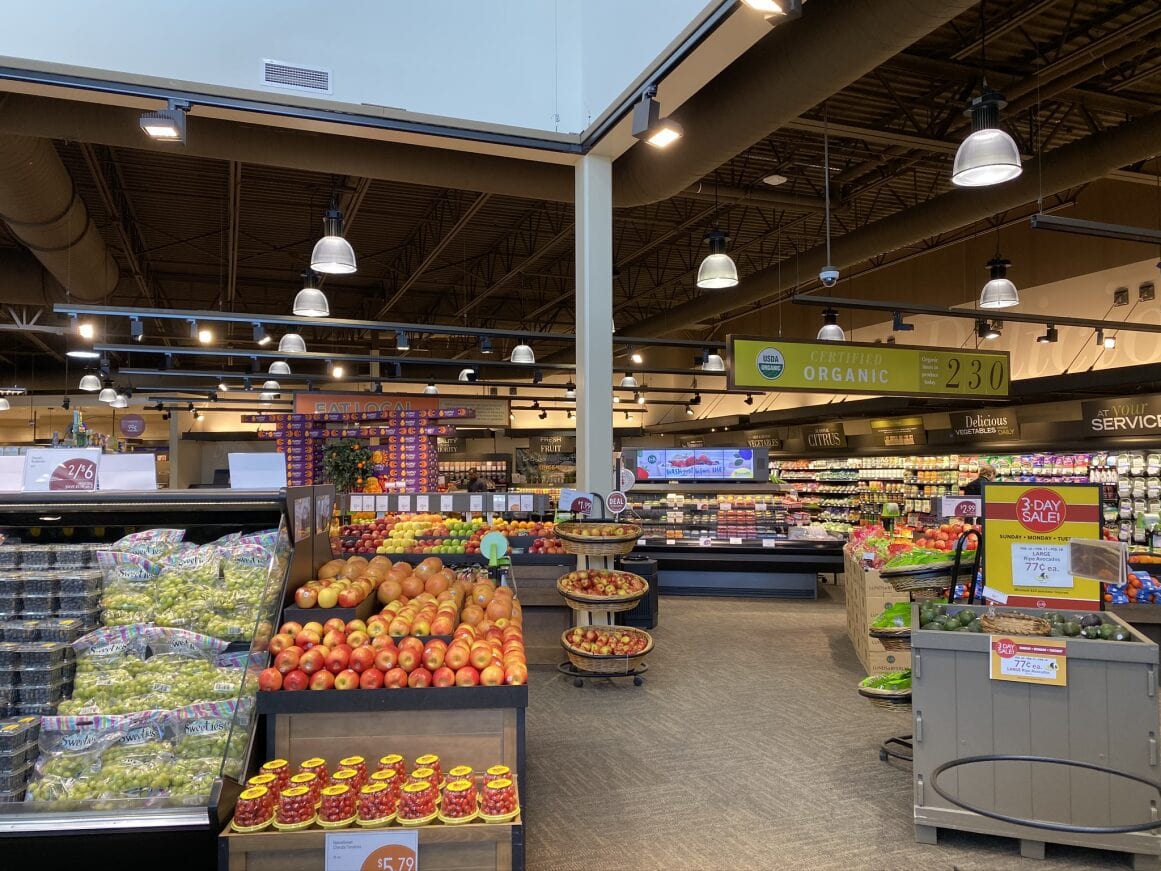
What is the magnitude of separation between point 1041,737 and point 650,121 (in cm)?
381

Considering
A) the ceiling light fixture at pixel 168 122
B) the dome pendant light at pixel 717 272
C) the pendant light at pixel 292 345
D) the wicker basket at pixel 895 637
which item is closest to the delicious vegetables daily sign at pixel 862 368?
the dome pendant light at pixel 717 272

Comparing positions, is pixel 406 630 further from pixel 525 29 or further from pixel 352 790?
pixel 525 29

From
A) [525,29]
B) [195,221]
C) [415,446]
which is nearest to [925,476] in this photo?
[415,446]

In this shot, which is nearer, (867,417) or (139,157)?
(139,157)

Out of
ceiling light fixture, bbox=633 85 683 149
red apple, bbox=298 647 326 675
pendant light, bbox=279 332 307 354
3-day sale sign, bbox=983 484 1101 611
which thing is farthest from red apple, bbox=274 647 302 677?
pendant light, bbox=279 332 307 354

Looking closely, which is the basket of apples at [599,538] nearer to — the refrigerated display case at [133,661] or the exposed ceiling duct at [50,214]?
the refrigerated display case at [133,661]

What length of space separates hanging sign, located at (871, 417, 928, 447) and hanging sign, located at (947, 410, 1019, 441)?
0.83m

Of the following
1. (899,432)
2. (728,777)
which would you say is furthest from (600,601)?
(899,432)

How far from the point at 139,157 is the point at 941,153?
9.75 meters

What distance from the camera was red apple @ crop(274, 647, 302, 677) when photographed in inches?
116

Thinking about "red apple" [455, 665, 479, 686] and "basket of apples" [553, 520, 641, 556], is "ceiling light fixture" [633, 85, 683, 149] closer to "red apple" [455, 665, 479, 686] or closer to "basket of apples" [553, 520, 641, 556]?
"basket of apples" [553, 520, 641, 556]

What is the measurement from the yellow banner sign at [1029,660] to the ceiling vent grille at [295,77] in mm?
4994

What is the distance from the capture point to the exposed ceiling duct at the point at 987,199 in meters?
7.30

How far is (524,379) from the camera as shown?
23219mm
